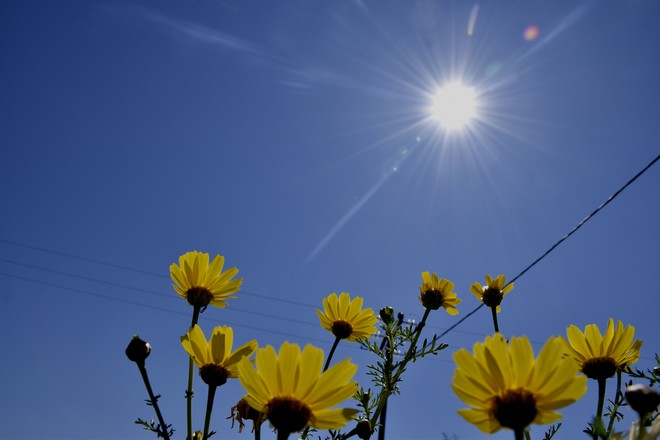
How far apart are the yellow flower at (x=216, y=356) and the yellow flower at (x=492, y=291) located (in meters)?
1.31

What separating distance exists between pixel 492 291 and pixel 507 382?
1.36 m

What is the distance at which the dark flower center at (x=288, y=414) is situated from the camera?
78 cm

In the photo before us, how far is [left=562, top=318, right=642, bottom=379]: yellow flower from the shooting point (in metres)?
1.21

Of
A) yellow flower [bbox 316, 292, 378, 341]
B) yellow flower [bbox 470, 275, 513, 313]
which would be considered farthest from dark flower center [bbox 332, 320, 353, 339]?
yellow flower [bbox 470, 275, 513, 313]

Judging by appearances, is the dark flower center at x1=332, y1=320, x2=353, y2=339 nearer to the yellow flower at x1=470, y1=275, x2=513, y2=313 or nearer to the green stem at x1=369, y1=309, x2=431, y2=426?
the green stem at x1=369, y1=309, x2=431, y2=426

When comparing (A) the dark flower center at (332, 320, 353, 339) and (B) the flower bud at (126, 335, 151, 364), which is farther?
(A) the dark flower center at (332, 320, 353, 339)

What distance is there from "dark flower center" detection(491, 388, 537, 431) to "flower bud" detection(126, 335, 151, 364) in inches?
29.8

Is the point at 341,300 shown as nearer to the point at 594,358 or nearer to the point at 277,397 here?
the point at 594,358

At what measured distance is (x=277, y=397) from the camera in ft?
2.74

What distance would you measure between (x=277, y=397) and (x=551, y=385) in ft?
→ 1.49

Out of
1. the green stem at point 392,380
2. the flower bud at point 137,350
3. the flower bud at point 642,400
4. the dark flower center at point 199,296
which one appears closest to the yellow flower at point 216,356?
the flower bud at point 137,350

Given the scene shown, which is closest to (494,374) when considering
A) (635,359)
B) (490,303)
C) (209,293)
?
(635,359)

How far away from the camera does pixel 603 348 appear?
1.23 m

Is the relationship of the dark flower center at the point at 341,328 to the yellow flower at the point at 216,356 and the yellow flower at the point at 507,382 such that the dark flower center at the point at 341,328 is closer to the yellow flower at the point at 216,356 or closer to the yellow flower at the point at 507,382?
the yellow flower at the point at 216,356
